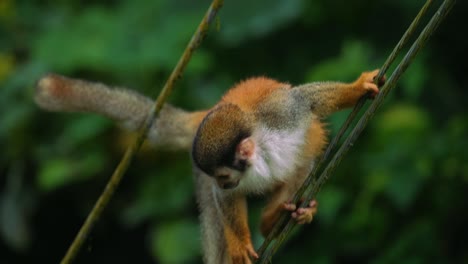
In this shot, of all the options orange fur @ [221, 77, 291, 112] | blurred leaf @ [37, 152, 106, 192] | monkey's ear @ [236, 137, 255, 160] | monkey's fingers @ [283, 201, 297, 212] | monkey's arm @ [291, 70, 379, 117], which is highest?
monkey's arm @ [291, 70, 379, 117]

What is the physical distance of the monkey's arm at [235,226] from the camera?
3.42 metres

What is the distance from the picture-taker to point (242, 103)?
3.46 m

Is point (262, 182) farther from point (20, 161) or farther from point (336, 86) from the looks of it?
point (20, 161)

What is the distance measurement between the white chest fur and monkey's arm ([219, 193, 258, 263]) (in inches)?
3.9

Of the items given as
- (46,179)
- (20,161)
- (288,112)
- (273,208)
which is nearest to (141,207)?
(46,179)

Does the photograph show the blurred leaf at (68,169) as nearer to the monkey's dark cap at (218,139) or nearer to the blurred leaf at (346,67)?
the blurred leaf at (346,67)

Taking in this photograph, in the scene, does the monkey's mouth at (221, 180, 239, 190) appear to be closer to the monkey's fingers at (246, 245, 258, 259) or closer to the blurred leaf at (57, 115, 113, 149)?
the monkey's fingers at (246, 245, 258, 259)

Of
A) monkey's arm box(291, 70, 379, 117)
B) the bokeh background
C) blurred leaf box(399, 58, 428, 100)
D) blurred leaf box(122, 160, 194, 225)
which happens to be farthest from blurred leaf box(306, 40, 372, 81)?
blurred leaf box(122, 160, 194, 225)

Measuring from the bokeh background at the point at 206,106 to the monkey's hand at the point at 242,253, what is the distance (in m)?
1.06

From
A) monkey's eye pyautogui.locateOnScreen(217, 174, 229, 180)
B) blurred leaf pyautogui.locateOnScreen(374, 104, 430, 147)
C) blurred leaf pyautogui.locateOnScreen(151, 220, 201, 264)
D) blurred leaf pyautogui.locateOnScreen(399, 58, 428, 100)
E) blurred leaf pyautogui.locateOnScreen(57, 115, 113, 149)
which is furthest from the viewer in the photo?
blurred leaf pyautogui.locateOnScreen(57, 115, 113, 149)

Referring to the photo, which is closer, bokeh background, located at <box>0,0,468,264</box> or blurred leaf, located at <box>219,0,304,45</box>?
bokeh background, located at <box>0,0,468,264</box>

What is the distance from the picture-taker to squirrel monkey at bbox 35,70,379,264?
3.21 metres

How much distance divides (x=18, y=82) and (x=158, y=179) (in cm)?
143

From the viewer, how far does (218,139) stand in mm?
3180
